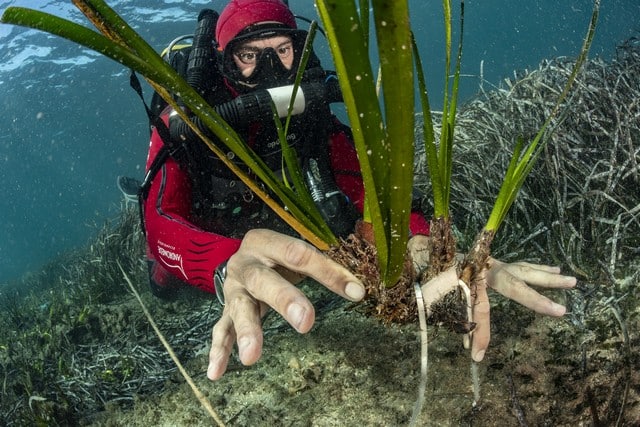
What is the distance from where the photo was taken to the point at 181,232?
2406mm

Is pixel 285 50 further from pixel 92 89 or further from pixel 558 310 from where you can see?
pixel 92 89

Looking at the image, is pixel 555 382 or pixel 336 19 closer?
pixel 336 19

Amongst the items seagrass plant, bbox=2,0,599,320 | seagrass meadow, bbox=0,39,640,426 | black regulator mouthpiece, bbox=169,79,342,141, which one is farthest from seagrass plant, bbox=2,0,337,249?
black regulator mouthpiece, bbox=169,79,342,141

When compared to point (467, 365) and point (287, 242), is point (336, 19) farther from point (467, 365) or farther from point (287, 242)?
point (467, 365)

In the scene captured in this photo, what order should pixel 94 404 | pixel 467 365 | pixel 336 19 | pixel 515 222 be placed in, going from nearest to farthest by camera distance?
pixel 336 19, pixel 467 365, pixel 94 404, pixel 515 222

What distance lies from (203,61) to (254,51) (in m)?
0.47

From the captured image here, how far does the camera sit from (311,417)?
149 centimetres

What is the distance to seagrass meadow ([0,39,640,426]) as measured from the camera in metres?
1.35

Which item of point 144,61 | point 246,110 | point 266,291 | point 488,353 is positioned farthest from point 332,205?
point 144,61

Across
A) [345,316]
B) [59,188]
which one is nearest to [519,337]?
[345,316]

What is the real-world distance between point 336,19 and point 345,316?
1768mm

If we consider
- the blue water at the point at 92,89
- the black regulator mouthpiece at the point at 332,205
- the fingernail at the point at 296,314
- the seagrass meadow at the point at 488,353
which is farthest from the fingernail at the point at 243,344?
the blue water at the point at 92,89

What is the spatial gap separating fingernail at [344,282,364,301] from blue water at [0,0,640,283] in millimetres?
3124

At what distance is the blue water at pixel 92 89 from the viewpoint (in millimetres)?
26156
